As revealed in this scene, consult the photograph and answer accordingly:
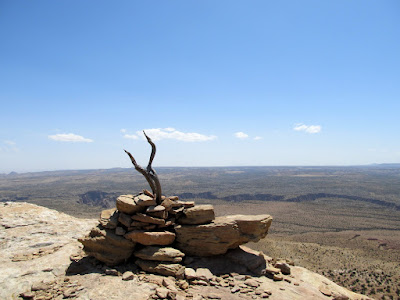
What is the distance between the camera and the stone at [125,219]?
12.6 m

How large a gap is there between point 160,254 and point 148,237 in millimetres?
1011

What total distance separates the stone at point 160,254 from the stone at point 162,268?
0.73ft

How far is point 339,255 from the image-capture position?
124 feet

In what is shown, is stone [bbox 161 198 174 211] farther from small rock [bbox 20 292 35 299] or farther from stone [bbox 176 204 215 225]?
small rock [bbox 20 292 35 299]

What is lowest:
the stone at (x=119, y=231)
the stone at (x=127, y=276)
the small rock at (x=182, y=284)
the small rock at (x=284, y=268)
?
the small rock at (x=284, y=268)

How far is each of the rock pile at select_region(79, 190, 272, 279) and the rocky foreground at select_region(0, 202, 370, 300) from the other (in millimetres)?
202

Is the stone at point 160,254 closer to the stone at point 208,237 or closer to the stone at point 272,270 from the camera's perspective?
the stone at point 208,237

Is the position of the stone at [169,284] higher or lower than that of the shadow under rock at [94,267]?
lower

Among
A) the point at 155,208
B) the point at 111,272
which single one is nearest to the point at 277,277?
the point at 155,208

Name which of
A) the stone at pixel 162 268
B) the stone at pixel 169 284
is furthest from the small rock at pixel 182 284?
the stone at pixel 162 268

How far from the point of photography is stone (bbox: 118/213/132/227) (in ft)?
41.2

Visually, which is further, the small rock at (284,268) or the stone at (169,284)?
the small rock at (284,268)

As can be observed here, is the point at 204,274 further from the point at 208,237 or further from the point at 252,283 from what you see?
the point at 252,283

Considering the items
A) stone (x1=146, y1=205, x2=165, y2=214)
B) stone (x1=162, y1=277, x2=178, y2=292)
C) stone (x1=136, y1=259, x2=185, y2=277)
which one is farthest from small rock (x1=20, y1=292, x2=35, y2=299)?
stone (x1=146, y1=205, x2=165, y2=214)
